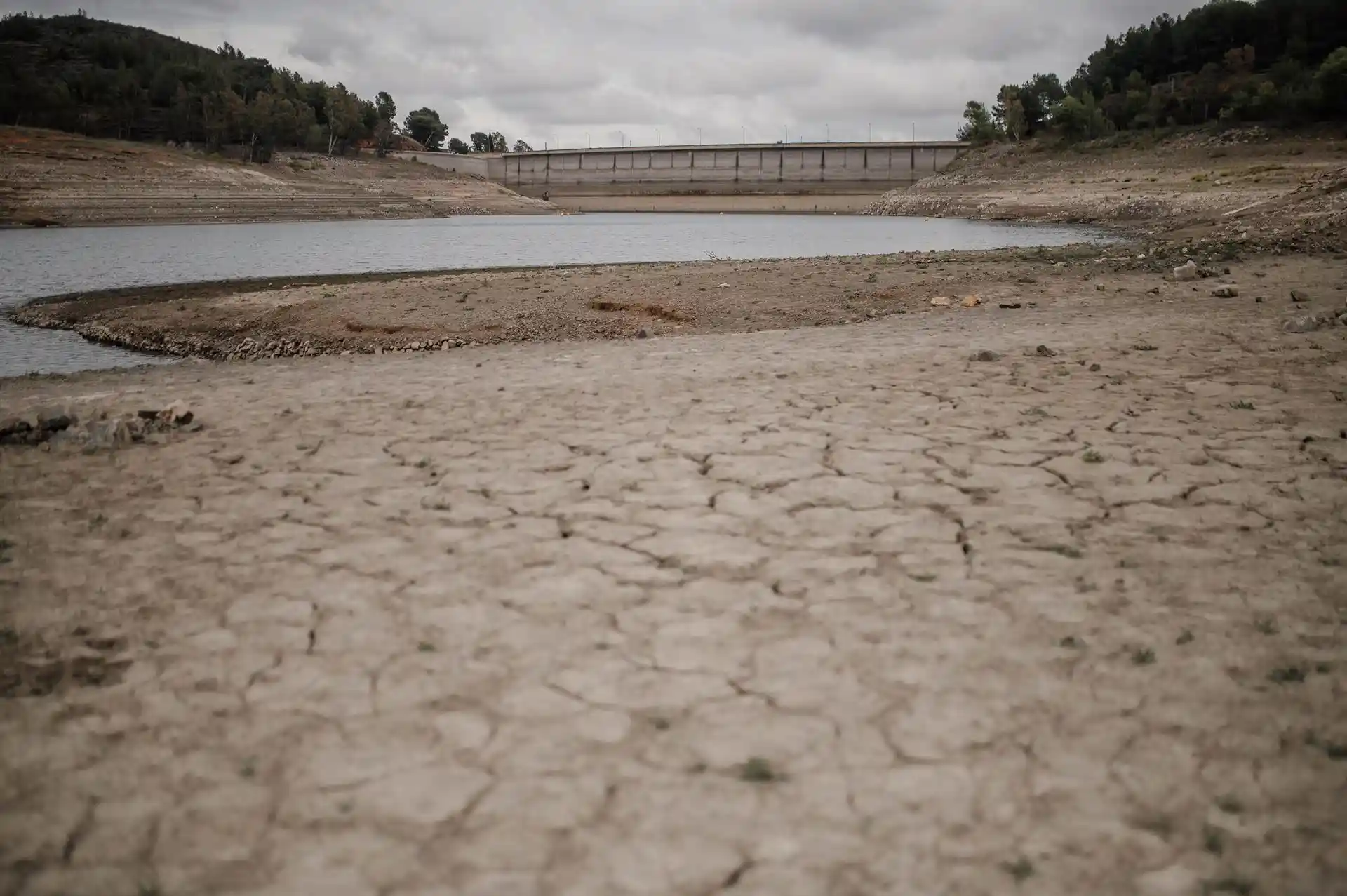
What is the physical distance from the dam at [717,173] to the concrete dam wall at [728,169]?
0.24 feet

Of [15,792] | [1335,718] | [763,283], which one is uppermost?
[763,283]

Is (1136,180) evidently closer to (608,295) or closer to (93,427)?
(608,295)

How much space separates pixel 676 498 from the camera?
4684 millimetres

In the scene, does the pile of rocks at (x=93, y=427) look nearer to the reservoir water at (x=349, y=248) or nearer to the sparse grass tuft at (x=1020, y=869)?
the reservoir water at (x=349, y=248)

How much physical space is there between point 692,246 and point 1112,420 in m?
26.2

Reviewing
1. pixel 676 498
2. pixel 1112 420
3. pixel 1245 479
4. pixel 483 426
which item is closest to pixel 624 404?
pixel 483 426

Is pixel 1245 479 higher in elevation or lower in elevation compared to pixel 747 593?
higher

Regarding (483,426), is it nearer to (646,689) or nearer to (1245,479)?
(646,689)

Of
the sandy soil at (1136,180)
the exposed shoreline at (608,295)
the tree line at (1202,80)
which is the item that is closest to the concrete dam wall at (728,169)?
the tree line at (1202,80)

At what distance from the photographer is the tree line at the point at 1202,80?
54062 millimetres

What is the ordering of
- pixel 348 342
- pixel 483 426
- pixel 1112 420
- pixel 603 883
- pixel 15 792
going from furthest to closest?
1. pixel 348 342
2. pixel 483 426
3. pixel 1112 420
4. pixel 15 792
5. pixel 603 883

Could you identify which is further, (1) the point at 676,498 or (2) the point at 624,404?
(2) the point at 624,404

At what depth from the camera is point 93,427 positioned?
20.0ft

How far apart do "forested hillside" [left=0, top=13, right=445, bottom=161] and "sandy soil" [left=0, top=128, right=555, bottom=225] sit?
16.0ft
